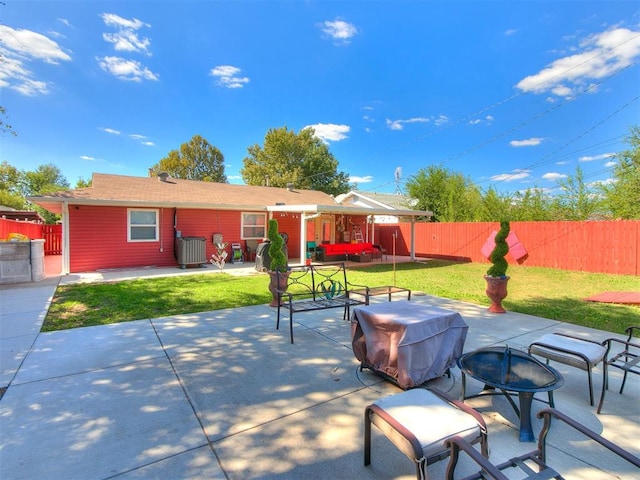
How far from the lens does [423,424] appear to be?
1.88m

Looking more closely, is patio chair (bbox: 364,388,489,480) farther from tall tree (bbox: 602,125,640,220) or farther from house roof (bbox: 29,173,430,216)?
tall tree (bbox: 602,125,640,220)

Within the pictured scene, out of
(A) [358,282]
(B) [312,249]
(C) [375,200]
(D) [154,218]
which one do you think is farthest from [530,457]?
(C) [375,200]

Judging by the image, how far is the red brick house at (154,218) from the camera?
36.1 feet

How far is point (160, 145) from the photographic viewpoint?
123 feet

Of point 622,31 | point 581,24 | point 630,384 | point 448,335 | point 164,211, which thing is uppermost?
point 581,24

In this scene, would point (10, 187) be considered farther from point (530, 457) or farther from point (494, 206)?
point (530, 457)

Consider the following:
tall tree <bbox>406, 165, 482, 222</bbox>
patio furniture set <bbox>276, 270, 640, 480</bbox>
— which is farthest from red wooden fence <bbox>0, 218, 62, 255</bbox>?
tall tree <bbox>406, 165, 482, 222</bbox>

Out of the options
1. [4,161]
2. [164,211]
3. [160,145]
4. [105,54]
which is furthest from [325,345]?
[4,161]

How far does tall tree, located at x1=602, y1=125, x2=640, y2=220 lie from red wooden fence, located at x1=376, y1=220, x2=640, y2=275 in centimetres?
488

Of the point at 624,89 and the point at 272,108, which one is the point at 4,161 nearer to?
the point at 272,108

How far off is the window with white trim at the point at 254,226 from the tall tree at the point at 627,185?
17214 millimetres

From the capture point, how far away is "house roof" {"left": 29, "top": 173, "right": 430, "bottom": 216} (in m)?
10.9

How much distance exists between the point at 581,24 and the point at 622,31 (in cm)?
203

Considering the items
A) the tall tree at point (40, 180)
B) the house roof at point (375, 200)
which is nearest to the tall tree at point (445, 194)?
the house roof at point (375, 200)
